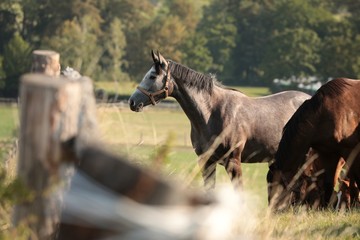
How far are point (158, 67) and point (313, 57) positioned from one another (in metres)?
80.9

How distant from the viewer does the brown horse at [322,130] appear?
9.62m

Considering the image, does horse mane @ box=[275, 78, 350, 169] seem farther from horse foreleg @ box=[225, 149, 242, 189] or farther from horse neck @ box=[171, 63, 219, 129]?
horse neck @ box=[171, 63, 219, 129]

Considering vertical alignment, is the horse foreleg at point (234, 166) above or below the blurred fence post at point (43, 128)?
below

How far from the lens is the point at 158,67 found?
36.0 feet

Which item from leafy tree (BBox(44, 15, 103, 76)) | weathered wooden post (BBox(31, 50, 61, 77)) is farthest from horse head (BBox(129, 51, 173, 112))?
leafy tree (BBox(44, 15, 103, 76))

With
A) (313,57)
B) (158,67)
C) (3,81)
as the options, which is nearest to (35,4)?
(3,81)

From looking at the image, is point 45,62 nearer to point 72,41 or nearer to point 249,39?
point 72,41

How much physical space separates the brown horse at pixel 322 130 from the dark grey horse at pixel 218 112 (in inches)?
27.4

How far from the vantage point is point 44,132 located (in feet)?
12.2

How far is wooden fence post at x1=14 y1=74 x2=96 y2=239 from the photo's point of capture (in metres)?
3.69

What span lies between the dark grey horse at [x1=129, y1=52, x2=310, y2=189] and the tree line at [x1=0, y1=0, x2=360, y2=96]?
2359 inches

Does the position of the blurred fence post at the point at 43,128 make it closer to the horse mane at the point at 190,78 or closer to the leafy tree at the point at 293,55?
the horse mane at the point at 190,78

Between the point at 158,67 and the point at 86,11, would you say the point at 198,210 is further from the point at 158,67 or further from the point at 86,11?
the point at 86,11

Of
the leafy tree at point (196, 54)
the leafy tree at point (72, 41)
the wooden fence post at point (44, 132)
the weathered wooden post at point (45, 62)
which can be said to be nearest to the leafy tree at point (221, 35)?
the leafy tree at point (196, 54)
